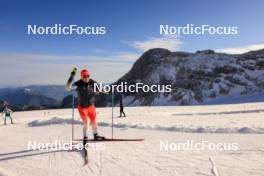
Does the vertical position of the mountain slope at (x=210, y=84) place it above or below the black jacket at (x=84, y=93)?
above

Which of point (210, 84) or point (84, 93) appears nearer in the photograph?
point (84, 93)

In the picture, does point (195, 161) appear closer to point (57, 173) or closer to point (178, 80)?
point (57, 173)

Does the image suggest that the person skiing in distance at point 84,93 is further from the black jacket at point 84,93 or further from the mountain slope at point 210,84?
the mountain slope at point 210,84

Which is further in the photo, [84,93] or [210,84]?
[210,84]

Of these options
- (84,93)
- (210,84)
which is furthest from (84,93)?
(210,84)

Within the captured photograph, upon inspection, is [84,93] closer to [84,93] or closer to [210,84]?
[84,93]

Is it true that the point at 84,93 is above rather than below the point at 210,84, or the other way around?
below

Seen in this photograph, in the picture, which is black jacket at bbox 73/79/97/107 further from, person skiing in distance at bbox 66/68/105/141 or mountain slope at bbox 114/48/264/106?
mountain slope at bbox 114/48/264/106

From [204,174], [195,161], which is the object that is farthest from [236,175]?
[195,161]

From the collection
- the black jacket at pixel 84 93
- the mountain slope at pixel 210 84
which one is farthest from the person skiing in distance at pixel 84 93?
the mountain slope at pixel 210 84

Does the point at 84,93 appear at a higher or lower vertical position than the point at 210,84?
lower

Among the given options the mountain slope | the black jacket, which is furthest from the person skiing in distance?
the mountain slope

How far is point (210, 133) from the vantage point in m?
12.5

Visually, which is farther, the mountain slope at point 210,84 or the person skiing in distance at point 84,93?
the mountain slope at point 210,84
